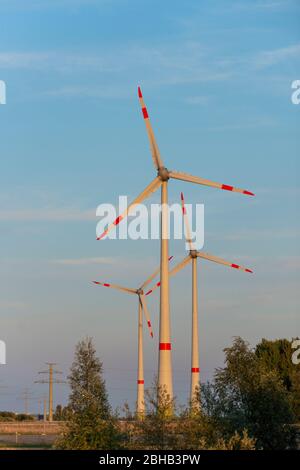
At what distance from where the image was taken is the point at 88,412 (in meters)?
77.3

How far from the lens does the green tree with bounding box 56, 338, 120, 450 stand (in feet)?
248

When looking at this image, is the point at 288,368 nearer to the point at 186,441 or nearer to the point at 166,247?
the point at 166,247

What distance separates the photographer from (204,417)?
81750 mm

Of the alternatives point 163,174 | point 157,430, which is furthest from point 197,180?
point 157,430

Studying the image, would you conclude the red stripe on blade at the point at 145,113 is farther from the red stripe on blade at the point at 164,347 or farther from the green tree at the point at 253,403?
the green tree at the point at 253,403

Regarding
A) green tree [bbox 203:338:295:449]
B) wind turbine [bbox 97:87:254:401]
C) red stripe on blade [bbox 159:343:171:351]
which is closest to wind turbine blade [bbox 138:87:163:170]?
wind turbine [bbox 97:87:254:401]

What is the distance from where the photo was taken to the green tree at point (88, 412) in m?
75.6

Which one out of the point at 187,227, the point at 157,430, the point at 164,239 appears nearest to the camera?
the point at 157,430

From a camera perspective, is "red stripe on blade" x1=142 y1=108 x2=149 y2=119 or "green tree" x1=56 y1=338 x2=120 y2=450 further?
"red stripe on blade" x1=142 y1=108 x2=149 y2=119

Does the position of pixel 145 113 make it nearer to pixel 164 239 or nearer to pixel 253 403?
pixel 164 239

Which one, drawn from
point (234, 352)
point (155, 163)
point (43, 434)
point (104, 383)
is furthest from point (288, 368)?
point (104, 383)

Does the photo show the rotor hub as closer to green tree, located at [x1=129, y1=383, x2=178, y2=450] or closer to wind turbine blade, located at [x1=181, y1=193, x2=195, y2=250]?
wind turbine blade, located at [x1=181, y1=193, x2=195, y2=250]

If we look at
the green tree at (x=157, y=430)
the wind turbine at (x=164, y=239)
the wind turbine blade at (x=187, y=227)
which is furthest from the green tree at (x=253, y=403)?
the wind turbine blade at (x=187, y=227)

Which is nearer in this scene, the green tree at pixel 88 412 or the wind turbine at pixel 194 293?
the green tree at pixel 88 412
